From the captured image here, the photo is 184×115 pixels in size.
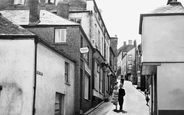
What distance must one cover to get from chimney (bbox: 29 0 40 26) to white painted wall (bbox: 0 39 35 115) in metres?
7.88

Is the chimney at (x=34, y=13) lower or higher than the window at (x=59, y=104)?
higher

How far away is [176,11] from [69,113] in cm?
963

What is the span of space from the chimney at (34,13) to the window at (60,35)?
1639mm

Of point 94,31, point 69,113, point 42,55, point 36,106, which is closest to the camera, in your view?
point 36,106

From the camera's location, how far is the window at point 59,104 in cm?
2310

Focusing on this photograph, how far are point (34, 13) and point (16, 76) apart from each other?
9283 mm

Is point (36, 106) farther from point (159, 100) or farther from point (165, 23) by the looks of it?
point (165, 23)

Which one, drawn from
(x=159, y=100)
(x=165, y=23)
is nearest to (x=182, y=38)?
(x=165, y=23)

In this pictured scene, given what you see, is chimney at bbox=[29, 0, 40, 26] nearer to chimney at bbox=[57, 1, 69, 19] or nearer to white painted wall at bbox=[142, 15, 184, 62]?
chimney at bbox=[57, 1, 69, 19]

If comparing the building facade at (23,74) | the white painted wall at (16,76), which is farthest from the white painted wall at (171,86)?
the white painted wall at (16,76)

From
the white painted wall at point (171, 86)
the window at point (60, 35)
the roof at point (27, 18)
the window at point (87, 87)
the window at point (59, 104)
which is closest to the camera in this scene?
the white painted wall at point (171, 86)

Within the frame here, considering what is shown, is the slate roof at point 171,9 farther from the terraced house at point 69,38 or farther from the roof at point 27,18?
the roof at point 27,18

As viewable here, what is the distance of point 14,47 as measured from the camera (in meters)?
19.3

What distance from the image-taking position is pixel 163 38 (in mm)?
21594
